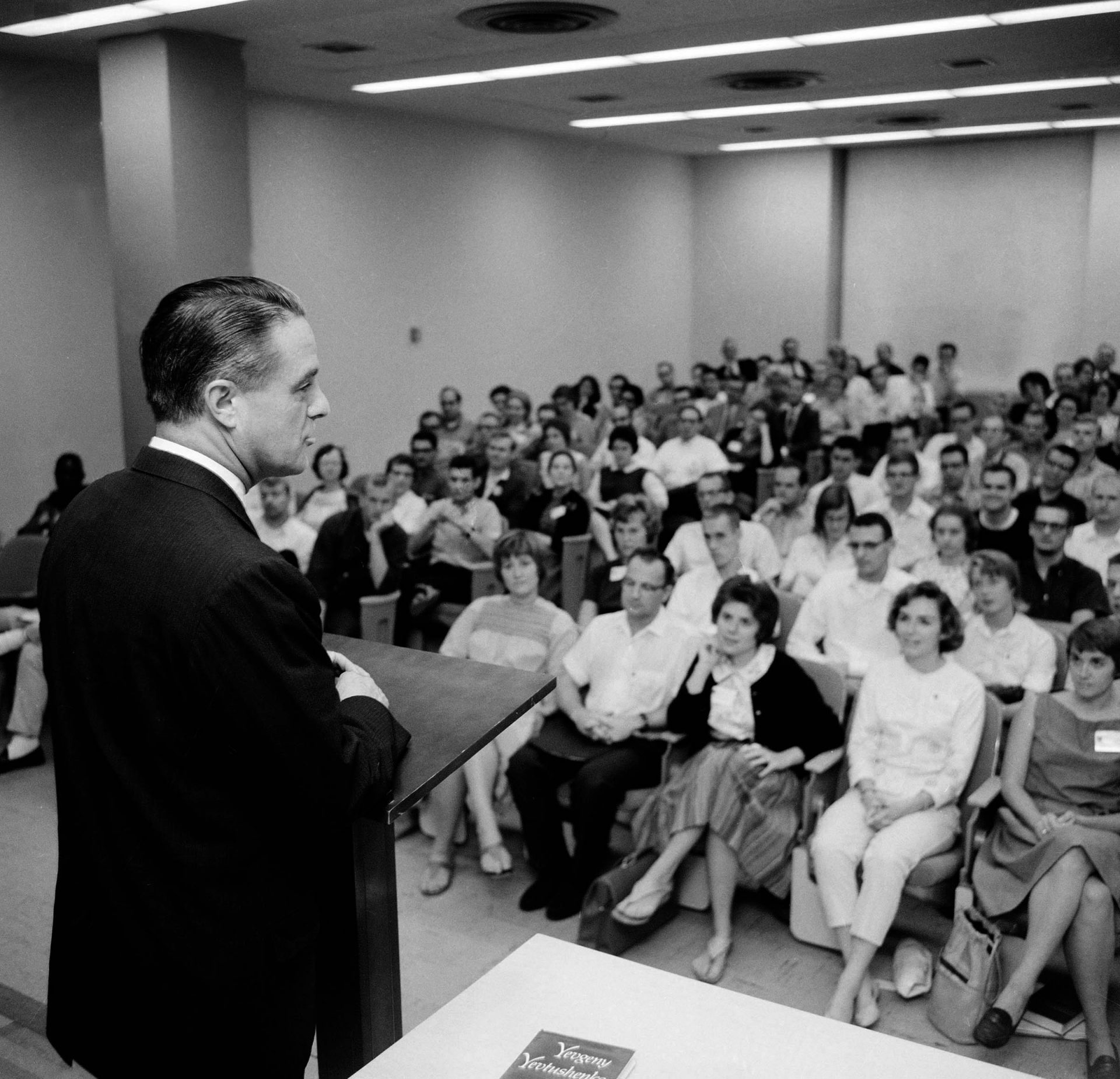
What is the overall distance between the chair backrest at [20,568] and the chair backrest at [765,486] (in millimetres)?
4609

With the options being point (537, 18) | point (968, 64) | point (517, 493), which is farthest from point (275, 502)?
point (968, 64)

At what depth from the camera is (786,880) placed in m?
3.74

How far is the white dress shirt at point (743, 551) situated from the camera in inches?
228

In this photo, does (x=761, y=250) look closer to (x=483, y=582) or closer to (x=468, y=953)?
(x=483, y=582)

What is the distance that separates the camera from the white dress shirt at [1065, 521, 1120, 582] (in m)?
5.60

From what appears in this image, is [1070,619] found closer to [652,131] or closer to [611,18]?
[611,18]

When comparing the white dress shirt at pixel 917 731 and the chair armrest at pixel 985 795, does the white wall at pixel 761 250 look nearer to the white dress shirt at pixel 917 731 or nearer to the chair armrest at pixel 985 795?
the white dress shirt at pixel 917 731

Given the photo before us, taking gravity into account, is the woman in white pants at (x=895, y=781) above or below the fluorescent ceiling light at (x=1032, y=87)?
below

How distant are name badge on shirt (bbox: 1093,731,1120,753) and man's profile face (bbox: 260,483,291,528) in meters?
3.93

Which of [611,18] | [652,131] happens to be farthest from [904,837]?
[652,131]

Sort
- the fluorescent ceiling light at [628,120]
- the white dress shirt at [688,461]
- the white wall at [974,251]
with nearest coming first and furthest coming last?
1. the white dress shirt at [688,461]
2. the fluorescent ceiling light at [628,120]
3. the white wall at [974,251]

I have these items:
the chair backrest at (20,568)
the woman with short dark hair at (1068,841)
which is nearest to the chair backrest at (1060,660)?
the woman with short dark hair at (1068,841)

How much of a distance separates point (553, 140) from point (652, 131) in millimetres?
1089

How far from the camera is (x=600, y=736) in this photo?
4.06 meters
